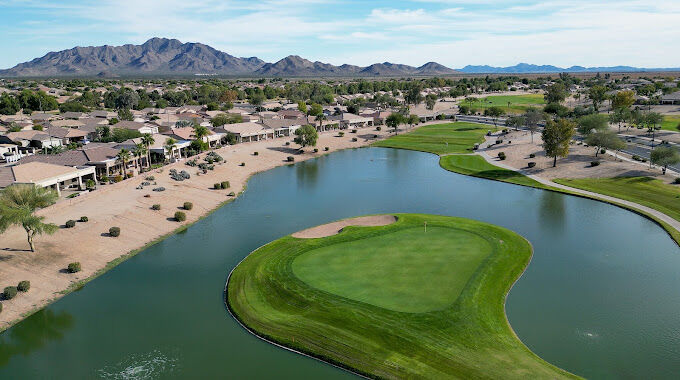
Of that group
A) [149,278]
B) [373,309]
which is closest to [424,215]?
[373,309]

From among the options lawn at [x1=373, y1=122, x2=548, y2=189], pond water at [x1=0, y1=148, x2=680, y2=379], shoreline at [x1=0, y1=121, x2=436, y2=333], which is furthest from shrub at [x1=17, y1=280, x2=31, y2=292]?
lawn at [x1=373, y1=122, x2=548, y2=189]

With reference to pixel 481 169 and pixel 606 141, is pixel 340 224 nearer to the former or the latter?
pixel 481 169

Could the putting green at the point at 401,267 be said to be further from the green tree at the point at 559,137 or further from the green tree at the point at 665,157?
the green tree at the point at 559,137

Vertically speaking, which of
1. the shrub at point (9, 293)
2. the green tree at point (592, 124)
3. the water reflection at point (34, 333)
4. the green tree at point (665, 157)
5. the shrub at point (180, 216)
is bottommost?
the water reflection at point (34, 333)

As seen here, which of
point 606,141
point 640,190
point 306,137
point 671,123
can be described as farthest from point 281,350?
point 671,123

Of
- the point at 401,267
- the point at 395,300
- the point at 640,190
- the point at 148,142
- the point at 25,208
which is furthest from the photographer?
the point at 148,142

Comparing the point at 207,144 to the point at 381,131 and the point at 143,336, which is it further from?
the point at 143,336

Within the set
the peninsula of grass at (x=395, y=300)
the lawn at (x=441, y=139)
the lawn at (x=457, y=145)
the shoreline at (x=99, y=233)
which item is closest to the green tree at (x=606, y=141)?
the lawn at (x=457, y=145)
